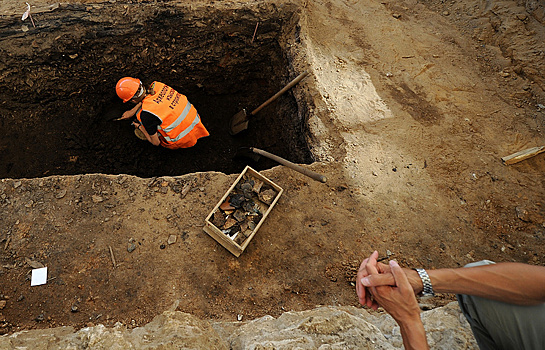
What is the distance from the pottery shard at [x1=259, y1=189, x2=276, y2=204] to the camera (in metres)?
3.47

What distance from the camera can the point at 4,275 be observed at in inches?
119

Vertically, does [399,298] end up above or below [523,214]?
above

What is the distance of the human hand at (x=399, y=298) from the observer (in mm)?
1943

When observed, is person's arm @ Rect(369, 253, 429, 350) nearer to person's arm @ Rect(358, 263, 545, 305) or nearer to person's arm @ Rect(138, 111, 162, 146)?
person's arm @ Rect(358, 263, 545, 305)

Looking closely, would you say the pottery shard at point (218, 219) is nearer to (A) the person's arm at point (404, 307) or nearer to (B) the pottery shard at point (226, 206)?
(B) the pottery shard at point (226, 206)

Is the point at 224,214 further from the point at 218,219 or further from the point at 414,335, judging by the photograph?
the point at 414,335

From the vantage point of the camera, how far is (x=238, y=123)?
5.45 m

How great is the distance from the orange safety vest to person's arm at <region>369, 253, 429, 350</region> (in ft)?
11.4

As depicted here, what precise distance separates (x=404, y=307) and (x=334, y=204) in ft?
5.95

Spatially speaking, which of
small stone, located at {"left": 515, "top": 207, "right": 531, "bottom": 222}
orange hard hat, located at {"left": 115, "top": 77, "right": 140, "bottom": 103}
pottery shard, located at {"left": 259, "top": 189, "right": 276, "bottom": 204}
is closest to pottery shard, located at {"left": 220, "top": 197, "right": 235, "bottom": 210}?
pottery shard, located at {"left": 259, "top": 189, "right": 276, "bottom": 204}

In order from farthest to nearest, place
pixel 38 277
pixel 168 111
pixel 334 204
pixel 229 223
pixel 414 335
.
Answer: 1. pixel 168 111
2. pixel 334 204
3. pixel 229 223
4. pixel 38 277
5. pixel 414 335

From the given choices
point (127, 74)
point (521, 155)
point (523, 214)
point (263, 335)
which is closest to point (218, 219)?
point (263, 335)

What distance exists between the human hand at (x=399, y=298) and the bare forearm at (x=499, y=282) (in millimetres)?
237

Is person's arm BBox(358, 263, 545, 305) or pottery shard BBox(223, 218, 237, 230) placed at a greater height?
person's arm BBox(358, 263, 545, 305)
